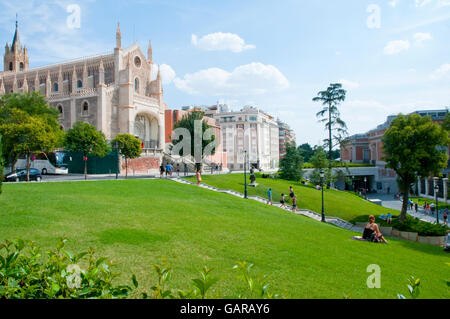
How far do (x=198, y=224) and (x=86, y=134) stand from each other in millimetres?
23970

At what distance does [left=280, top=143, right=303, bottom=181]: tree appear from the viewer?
40.5 meters

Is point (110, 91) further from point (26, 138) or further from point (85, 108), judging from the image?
point (26, 138)

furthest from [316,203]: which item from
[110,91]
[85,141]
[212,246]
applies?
[110,91]

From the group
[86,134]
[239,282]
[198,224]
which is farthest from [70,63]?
[239,282]

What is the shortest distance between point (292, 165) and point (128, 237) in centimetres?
3459

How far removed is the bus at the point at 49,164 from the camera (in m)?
35.2

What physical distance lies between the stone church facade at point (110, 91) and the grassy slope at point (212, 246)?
2749 centimetres

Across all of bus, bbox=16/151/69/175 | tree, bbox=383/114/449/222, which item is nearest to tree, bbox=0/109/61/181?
bus, bbox=16/151/69/175

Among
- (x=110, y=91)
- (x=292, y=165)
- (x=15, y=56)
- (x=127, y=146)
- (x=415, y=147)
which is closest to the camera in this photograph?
(x=415, y=147)

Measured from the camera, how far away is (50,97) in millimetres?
47062

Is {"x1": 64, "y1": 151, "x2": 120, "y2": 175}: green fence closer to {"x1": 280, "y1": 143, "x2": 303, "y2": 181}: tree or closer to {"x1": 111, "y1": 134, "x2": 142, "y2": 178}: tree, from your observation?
{"x1": 111, "y1": 134, "x2": 142, "y2": 178}: tree

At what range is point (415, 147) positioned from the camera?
1980 cm

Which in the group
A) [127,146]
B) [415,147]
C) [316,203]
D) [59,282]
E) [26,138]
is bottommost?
[316,203]

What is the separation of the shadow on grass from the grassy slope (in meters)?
0.02
